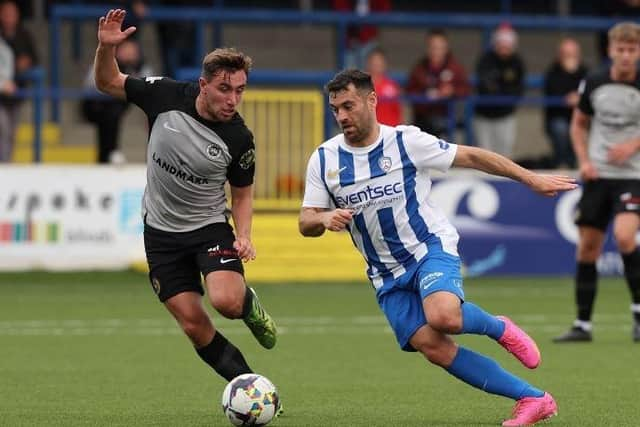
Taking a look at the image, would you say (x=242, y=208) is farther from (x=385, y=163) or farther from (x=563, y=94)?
(x=563, y=94)

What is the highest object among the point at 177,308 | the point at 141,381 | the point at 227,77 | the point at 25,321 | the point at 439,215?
the point at 227,77

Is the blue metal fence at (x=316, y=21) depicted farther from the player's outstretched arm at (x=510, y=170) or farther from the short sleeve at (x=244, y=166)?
the player's outstretched arm at (x=510, y=170)

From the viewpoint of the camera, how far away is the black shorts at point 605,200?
11.8 m

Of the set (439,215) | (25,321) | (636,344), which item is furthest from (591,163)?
(25,321)

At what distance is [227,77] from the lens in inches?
315

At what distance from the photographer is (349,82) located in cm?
783

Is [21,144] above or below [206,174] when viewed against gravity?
below

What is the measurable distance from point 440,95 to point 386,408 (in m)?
10.4

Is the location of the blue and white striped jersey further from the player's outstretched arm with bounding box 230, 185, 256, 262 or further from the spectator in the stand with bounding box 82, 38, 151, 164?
the spectator in the stand with bounding box 82, 38, 151, 164

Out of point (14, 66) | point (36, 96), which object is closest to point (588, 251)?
point (36, 96)

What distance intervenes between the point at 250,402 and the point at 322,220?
985 millimetres

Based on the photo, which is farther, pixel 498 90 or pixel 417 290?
pixel 498 90

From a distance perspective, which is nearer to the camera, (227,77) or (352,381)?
(227,77)

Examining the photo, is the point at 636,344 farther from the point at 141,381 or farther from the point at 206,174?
the point at 206,174
